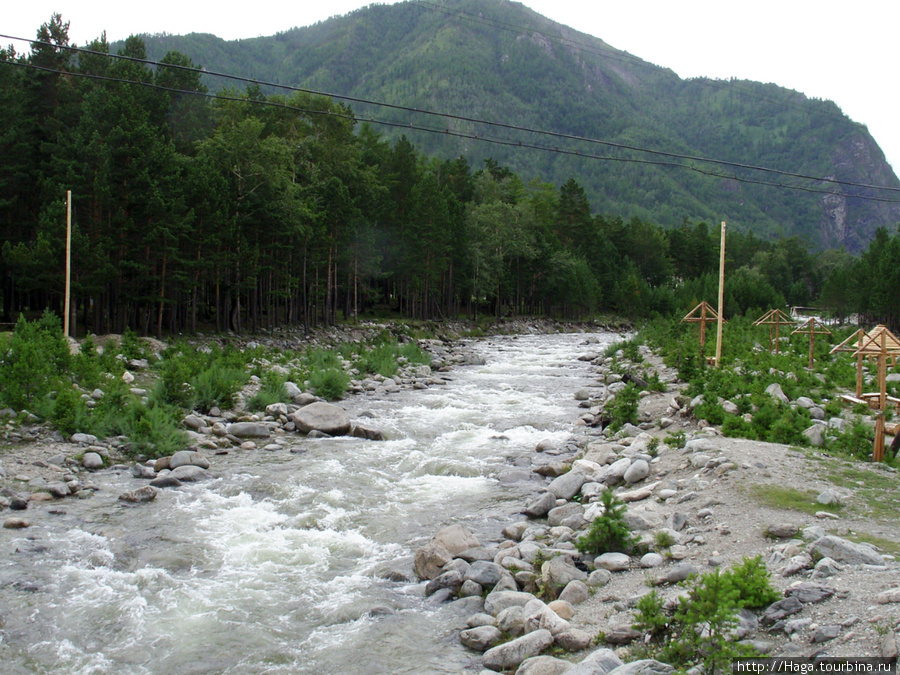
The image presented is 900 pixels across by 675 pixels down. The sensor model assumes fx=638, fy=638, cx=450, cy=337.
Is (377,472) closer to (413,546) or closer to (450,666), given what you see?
(413,546)

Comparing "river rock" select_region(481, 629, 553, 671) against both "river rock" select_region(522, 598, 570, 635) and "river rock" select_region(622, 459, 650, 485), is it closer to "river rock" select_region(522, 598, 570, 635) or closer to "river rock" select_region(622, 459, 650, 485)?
"river rock" select_region(522, 598, 570, 635)

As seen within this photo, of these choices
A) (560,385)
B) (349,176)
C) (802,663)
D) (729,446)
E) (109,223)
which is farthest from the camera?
(349,176)

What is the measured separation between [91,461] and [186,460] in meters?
1.78

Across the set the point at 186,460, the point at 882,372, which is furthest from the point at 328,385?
the point at 882,372

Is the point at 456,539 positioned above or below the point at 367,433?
above

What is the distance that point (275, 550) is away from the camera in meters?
9.45

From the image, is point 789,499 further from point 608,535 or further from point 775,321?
point 775,321

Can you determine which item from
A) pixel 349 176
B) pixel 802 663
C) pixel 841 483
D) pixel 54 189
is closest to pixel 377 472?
pixel 841 483

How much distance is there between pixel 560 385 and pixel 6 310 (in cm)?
3365

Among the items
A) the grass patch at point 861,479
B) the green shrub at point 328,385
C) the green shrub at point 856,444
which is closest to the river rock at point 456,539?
the grass patch at point 861,479

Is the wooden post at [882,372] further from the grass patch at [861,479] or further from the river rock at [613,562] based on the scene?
the river rock at [613,562]

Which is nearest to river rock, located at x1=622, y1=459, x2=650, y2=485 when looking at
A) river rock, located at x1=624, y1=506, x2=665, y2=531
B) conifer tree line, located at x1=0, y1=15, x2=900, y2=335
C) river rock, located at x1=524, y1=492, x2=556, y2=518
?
river rock, located at x1=524, y1=492, x2=556, y2=518

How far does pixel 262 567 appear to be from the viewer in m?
8.88

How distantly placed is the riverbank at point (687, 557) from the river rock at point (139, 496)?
5516mm
